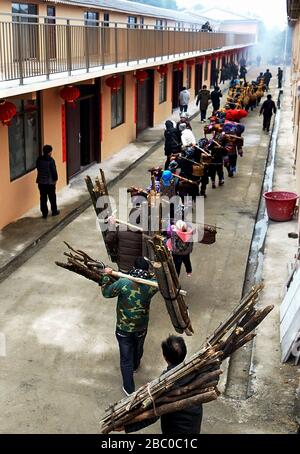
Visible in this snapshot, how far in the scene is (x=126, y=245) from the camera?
25.8 ft

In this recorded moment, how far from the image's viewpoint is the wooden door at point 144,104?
22984 mm

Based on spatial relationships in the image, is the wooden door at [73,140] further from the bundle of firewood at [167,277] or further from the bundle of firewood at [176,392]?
the bundle of firewood at [176,392]

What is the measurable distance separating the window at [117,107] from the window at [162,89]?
6.63m

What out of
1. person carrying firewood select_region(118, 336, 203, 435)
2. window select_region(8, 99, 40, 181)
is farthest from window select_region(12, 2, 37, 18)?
person carrying firewood select_region(118, 336, 203, 435)

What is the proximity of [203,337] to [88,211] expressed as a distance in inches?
238

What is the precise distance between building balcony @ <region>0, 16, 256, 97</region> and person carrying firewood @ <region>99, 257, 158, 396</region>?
4665 millimetres

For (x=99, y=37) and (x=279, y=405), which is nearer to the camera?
(x=279, y=405)

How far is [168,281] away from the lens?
18.9 feet

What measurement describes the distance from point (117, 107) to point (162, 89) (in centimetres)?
801

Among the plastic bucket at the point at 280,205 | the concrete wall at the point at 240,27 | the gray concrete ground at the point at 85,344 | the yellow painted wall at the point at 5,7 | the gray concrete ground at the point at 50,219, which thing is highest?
the concrete wall at the point at 240,27

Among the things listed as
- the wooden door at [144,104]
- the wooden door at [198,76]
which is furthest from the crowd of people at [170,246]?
the wooden door at [198,76]
